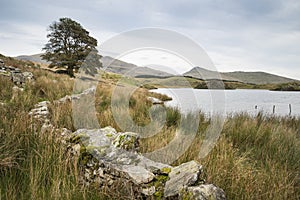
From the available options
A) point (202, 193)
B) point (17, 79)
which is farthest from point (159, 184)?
point (17, 79)

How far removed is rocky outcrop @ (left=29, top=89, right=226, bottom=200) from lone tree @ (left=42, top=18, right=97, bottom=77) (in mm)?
21890

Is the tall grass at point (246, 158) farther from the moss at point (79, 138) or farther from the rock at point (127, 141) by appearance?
the moss at point (79, 138)

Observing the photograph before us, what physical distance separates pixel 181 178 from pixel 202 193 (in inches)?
10.5

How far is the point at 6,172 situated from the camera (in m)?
2.12

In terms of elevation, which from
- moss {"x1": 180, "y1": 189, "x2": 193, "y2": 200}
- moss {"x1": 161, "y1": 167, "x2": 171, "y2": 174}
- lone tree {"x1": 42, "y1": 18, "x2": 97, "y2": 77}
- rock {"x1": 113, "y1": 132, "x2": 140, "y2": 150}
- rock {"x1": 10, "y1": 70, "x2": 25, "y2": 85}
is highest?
lone tree {"x1": 42, "y1": 18, "x2": 97, "y2": 77}

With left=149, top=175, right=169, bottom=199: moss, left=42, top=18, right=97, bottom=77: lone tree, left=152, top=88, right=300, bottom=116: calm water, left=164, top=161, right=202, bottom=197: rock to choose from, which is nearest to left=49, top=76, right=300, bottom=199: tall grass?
left=164, top=161, right=202, bottom=197: rock

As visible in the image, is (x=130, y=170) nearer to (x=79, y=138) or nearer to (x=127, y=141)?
(x=127, y=141)

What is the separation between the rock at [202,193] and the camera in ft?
5.85

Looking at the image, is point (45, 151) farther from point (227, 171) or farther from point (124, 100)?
point (124, 100)

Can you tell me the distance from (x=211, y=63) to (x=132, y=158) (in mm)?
2746

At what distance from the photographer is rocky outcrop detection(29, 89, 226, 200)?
191 cm

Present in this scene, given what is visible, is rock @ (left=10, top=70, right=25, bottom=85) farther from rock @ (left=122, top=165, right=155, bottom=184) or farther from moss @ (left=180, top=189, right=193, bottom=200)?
moss @ (left=180, top=189, right=193, bottom=200)

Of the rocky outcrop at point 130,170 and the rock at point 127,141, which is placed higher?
the rock at point 127,141

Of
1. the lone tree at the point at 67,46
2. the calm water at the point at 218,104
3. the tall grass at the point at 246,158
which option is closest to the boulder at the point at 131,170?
the tall grass at the point at 246,158
